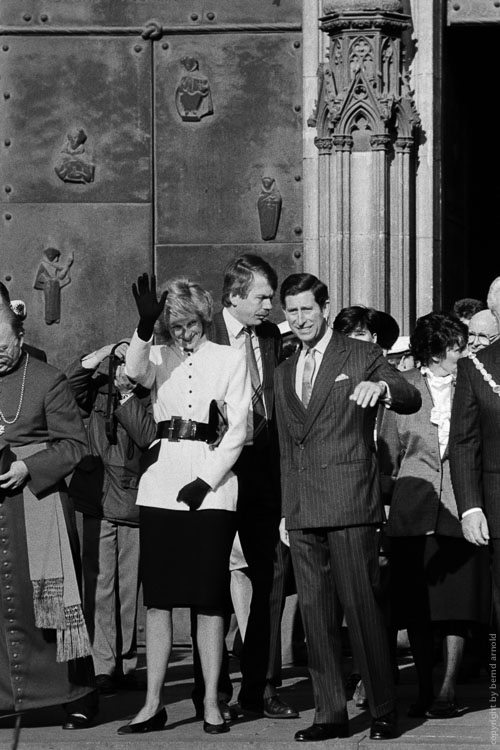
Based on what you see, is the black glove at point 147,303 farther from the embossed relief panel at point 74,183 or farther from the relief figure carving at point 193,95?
the relief figure carving at point 193,95

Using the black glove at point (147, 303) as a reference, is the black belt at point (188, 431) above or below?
below

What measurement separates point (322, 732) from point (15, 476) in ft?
5.88

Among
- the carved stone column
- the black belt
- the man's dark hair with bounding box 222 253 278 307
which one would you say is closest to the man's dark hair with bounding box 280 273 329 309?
the man's dark hair with bounding box 222 253 278 307

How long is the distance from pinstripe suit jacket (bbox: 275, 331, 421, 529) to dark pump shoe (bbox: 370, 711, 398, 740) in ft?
2.87

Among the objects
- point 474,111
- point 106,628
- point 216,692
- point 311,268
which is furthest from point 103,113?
point 216,692

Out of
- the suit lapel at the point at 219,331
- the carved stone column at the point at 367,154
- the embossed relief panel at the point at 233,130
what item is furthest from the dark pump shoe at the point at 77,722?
the embossed relief panel at the point at 233,130

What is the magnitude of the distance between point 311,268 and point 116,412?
3242mm

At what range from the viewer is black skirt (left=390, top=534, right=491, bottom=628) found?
8789 mm

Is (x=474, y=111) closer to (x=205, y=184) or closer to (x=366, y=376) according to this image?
(x=205, y=184)

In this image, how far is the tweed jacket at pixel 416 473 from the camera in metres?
8.80

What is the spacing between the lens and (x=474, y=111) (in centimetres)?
1362

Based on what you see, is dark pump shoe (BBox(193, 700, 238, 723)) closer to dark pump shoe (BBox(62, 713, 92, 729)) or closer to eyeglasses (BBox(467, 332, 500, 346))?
dark pump shoe (BBox(62, 713, 92, 729))

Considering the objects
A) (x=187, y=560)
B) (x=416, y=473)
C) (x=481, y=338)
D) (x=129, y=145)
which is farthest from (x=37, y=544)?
(x=129, y=145)

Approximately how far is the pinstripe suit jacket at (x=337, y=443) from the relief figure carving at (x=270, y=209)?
3.99 meters
